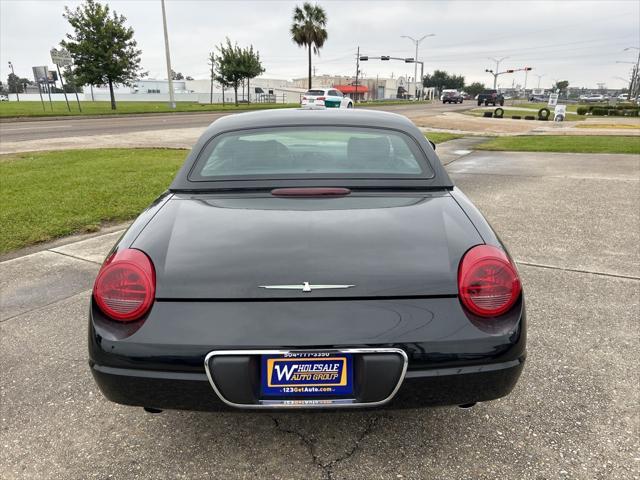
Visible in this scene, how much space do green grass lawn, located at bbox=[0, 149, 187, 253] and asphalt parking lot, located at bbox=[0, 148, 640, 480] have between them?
2022 mm

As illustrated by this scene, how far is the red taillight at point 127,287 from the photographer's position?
181 centimetres

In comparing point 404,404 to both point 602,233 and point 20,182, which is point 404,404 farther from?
point 20,182

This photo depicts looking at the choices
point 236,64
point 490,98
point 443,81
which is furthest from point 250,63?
point 443,81

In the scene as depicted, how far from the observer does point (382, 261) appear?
1833 mm

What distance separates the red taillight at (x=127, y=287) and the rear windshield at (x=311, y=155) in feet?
2.57

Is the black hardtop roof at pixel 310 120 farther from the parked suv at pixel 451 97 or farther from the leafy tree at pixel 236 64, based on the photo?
the parked suv at pixel 451 97

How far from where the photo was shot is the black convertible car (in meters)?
1.73

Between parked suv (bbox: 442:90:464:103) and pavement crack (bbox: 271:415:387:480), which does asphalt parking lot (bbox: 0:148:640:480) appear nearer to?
pavement crack (bbox: 271:415:387:480)

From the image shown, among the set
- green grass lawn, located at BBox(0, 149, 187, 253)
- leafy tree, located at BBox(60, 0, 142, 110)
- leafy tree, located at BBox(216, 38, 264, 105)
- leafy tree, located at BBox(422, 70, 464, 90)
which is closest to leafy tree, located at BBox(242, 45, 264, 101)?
leafy tree, located at BBox(216, 38, 264, 105)

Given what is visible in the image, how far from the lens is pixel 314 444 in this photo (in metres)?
2.19

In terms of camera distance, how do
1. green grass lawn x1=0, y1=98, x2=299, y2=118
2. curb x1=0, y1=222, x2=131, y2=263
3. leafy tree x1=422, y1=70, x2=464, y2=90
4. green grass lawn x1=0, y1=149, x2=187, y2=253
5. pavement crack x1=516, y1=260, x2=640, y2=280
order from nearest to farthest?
pavement crack x1=516, y1=260, x2=640, y2=280
curb x1=0, y1=222, x2=131, y2=263
green grass lawn x1=0, y1=149, x2=187, y2=253
green grass lawn x1=0, y1=98, x2=299, y2=118
leafy tree x1=422, y1=70, x2=464, y2=90

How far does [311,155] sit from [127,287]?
138 cm

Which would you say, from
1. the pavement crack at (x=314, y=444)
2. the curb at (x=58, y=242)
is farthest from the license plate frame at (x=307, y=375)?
the curb at (x=58, y=242)

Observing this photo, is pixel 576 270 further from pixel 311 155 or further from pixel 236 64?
pixel 236 64
